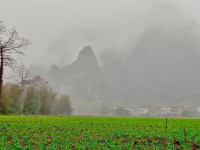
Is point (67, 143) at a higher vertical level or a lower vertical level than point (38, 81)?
lower

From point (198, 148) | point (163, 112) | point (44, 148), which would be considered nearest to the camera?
point (44, 148)

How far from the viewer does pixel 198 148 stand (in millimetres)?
14289

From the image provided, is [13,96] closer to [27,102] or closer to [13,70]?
[27,102]

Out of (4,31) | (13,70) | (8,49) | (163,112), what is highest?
(4,31)

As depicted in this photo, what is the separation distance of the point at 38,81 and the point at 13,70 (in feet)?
214

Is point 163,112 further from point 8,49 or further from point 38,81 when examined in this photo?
point 8,49

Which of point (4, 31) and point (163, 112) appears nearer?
point (4, 31)

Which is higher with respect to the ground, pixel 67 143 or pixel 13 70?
pixel 13 70

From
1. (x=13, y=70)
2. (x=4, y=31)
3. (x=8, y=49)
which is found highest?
(x=4, y=31)

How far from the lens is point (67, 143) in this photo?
14.7 metres

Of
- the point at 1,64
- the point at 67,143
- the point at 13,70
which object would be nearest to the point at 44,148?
the point at 67,143

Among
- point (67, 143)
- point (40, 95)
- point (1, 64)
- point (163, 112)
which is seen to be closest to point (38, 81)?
point (40, 95)

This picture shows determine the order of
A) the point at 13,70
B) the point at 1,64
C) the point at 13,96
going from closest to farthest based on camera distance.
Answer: the point at 13,70
the point at 1,64
the point at 13,96

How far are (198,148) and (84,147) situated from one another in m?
6.26
